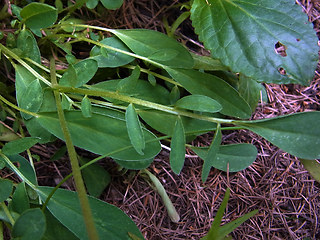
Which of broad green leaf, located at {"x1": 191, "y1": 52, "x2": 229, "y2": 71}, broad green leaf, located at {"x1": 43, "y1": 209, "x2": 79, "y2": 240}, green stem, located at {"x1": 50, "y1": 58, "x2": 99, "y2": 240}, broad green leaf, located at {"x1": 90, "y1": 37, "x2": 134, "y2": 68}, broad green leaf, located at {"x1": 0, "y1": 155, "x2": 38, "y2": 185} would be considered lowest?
broad green leaf, located at {"x1": 43, "y1": 209, "x2": 79, "y2": 240}

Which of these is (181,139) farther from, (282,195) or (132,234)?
(282,195)

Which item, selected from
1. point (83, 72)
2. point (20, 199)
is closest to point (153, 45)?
point (83, 72)

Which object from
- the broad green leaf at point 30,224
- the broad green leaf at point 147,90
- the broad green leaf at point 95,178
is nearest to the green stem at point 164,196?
the broad green leaf at point 95,178

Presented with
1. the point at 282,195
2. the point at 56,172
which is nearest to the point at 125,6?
the point at 56,172

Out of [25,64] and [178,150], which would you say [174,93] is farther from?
[25,64]

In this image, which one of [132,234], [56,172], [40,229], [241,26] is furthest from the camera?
[56,172]

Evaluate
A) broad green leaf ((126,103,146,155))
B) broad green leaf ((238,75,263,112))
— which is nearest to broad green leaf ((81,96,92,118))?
broad green leaf ((126,103,146,155))

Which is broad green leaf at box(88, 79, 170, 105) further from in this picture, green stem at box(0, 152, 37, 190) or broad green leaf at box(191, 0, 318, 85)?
green stem at box(0, 152, 37, 190)
